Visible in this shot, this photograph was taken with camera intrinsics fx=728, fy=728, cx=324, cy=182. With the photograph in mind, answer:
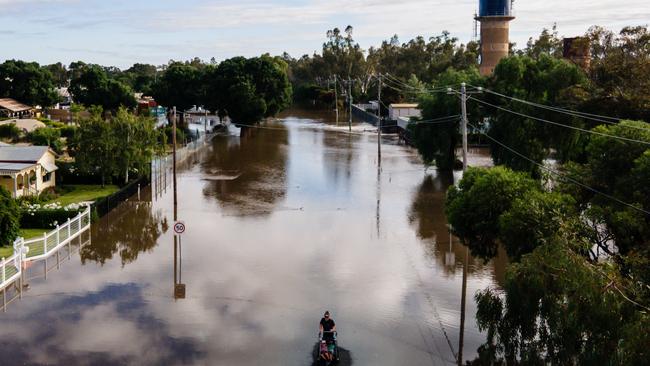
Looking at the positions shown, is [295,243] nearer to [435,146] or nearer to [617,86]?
[617,86]

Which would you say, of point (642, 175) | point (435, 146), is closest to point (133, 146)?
point (435, 146)

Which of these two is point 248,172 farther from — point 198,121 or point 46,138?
point 198,121

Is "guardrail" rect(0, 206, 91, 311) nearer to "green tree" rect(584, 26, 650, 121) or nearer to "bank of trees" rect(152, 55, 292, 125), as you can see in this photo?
"green tree" rect(584, 26, 650, 121)

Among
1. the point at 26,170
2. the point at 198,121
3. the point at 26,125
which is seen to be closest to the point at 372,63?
the point at 198,121

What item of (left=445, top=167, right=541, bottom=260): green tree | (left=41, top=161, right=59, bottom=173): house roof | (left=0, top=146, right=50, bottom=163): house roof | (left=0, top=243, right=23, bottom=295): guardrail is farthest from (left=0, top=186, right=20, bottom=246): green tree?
(left=445, top=167, right=541, bottom=260): green tree

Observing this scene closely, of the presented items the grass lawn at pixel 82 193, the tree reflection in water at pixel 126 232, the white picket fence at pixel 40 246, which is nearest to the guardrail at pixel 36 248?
the white picket fence at pixel 40 246

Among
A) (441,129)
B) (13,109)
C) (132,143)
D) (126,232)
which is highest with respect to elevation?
(13,109)

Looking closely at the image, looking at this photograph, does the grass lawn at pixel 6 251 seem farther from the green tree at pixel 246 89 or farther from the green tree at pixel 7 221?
the green tree at pixel 246 89
